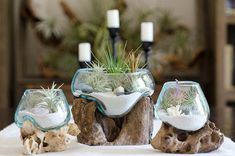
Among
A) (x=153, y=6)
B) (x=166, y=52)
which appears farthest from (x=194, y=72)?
A: (x=153, y=6)

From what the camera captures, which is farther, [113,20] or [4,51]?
[4,51]

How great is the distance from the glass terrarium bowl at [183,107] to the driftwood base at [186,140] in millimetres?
13

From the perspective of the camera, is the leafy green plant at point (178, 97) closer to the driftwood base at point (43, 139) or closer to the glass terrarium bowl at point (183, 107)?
the glass terrarium bowl at point (183, 107)

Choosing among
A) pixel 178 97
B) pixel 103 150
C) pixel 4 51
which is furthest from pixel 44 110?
pixel 4 51

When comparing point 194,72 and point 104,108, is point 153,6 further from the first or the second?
point 104,108

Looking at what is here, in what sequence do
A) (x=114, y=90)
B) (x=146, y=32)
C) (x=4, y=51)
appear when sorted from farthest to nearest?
(x=4, y=51)
(x=146, y=32)
(x=114, y=90)

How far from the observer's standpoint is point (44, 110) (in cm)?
121

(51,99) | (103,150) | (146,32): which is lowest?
(103,150)

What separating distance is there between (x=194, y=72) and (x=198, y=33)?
0.87ft

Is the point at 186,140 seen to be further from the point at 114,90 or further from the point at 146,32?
the point at 146,32

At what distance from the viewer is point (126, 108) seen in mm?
1281

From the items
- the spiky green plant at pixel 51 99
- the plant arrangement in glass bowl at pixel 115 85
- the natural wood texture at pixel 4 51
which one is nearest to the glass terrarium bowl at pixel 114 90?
the plant arrangement in glass bowl at pixel 115 85

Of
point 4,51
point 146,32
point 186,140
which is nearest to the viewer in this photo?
point 186,140

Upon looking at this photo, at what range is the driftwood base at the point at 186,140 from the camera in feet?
3.82
